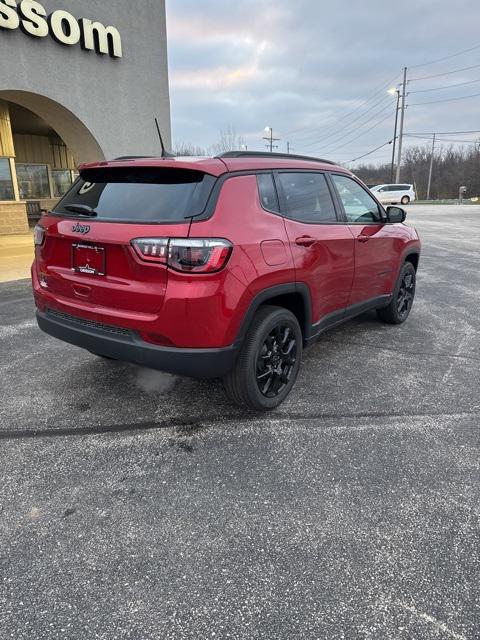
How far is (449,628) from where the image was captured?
1.72 m

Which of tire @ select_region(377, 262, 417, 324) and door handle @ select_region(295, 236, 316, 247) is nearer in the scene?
door handle @ select_region(295, 236, 316, 247)

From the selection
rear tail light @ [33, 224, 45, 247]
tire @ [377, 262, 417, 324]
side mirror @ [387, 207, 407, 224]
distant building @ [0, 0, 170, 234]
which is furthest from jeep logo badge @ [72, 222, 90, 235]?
distant building @ [0, 0, 170, 234]

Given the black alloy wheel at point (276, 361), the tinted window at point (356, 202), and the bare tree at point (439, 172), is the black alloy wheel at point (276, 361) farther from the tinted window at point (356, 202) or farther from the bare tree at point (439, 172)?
the bare tree at point (439, 172)

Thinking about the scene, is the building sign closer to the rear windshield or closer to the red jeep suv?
the red jeep suv

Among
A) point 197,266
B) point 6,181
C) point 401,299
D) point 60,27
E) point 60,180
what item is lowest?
point 401,299

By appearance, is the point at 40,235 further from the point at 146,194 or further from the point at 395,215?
the point at 395,215

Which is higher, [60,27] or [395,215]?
[60,27]

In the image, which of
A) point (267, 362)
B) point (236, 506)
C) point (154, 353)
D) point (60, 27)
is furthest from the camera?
point (60, 27)

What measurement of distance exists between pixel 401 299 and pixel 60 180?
1681 centimetres

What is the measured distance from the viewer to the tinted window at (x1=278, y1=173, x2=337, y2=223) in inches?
133

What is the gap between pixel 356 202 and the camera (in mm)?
4363

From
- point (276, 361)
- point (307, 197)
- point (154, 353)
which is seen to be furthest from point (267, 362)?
point (307, 197)

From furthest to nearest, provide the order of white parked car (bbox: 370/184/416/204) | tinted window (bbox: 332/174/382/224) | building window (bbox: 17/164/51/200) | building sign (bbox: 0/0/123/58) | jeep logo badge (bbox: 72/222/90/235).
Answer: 1. white parked car (bbox: 370/184/416/204)
2. building window (bbox: 17/164/51/200)
3. building sign (bbox: 0/0/123/58)
4. tinted window (bbox: 332/174/382/224)
5. jeep logo badge (bbox: 72/222/90/235)

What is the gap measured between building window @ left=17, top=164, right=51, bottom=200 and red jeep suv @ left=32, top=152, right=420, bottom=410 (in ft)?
51.3
